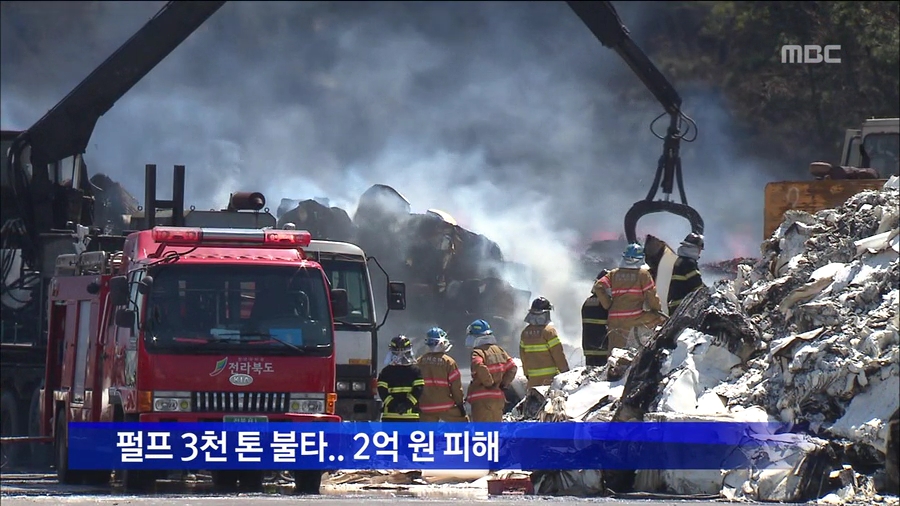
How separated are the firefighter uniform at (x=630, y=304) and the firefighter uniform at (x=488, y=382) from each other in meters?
1.30

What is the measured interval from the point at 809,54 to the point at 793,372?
2168 centimetres

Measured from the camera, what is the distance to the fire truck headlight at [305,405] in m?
12.0

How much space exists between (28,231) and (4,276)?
2.14ft

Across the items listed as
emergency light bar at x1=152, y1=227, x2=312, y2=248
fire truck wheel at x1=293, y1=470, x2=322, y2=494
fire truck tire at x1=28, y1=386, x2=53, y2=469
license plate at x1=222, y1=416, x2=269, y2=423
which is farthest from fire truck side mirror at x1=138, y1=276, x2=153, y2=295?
fire truck tire at x1=28, y1=386, x2=53, y2=469

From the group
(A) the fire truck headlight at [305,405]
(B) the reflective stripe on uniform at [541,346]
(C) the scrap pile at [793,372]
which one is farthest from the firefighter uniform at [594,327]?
(A) the fire truck headlight at [305,405]

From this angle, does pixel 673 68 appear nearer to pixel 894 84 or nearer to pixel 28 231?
pixel 894 84

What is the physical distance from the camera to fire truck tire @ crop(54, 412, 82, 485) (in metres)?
13.5

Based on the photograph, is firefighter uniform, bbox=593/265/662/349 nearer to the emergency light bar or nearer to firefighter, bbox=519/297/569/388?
firefighter, bbox=519/297/569/388

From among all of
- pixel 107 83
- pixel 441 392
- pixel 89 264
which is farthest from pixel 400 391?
pixel 107 83

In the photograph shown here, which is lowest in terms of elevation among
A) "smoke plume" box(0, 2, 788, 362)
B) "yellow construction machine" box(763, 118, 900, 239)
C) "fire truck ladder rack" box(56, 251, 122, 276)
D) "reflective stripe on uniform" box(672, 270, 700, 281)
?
"reflective stripe on uniform" box(672, 270, 700, 281)

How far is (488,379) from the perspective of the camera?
1330cm

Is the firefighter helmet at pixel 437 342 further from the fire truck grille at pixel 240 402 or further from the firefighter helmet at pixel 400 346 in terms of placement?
the fire truck grille at pixel 240 402

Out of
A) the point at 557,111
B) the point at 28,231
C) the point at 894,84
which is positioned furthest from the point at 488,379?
the point at 557,111
